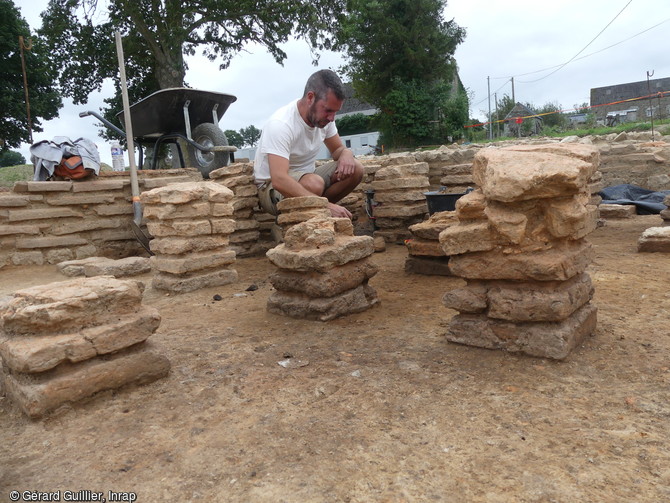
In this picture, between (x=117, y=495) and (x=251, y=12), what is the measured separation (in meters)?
17.3

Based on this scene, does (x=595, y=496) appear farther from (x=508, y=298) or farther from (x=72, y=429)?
(x=72, y=429)

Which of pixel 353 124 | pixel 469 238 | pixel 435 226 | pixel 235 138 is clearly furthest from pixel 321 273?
pixel 235 138

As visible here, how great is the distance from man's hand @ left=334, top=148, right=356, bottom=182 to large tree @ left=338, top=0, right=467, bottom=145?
18696mm

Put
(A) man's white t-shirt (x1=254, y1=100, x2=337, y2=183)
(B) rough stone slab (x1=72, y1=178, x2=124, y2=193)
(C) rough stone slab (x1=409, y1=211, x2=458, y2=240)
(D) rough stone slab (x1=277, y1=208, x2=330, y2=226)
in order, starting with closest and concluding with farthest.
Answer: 1. (D) rough stone slab (x1=277, y1=208, x2=330, y2=226)
2. (C) rough stone slab (x1=409, y1=211, x2=458, y2=240)
3. (A) man's white t-shirt (x1=254, y1=100, x2=337, y2=183)
4. (B) rough stone slab (x1=72, y1=178, x2=124, y2=193)

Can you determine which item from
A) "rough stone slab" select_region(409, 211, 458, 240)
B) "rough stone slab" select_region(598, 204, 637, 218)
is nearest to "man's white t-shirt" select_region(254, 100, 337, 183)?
"rough stone slab" select_region(409, 211, 458, 240)

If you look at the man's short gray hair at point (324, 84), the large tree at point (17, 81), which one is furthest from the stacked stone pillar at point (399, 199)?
the large tree at point (17, 81)

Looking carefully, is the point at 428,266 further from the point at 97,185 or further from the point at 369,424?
the point at 97,185

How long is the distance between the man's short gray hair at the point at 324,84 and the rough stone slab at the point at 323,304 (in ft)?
6.43

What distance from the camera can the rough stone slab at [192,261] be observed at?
4484 millimetres

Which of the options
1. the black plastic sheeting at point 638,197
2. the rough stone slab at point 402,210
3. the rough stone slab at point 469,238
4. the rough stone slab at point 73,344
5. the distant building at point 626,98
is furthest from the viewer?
the distant building at point 626,98

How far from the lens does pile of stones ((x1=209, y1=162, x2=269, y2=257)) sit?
19.1 feet

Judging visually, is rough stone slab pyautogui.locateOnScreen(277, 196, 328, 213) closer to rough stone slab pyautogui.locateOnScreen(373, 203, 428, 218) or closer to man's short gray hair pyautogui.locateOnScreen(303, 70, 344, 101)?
man's short gray hair pyautogui.locateOnScreen(303, 70, 344, 101)

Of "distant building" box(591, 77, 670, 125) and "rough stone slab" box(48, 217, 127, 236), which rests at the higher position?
"distant building" box(591, 77, 670, 125)

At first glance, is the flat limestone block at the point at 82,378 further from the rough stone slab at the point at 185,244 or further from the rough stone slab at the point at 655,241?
the rough stone slab at the point at 655,241
